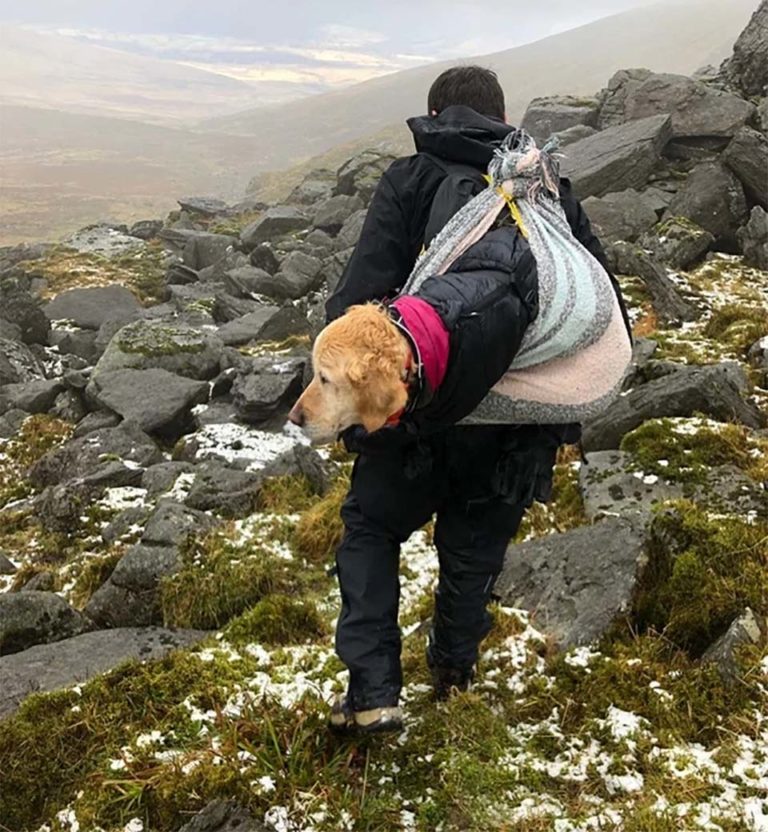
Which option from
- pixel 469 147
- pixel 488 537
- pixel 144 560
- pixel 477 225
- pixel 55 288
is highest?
pixel 469 147

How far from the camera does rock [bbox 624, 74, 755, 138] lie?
2231 centimetres

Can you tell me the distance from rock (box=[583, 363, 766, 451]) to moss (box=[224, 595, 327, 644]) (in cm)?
454

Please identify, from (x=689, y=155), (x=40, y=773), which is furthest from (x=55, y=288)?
(x=40, y=773)

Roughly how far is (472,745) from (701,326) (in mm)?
11347

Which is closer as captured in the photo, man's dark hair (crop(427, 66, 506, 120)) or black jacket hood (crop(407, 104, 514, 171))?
black jacket hood (crop(407, 104, 514, 171))

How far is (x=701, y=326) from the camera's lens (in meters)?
13.7

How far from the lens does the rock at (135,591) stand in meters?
7.15

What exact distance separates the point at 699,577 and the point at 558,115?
27719 mm

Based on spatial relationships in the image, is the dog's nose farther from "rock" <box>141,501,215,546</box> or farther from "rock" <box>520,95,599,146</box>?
"rock" <box>520,95,599,146</box>

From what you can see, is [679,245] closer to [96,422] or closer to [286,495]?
[286,495]

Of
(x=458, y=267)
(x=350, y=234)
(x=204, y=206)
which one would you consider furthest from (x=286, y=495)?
(x=204, y=206)

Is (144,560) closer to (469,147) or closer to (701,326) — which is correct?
(469,147)

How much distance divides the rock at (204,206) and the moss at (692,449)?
139ft

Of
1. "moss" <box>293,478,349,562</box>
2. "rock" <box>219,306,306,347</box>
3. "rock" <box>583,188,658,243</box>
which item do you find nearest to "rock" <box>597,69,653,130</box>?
"rock" <box>583,188,658,243</box>
